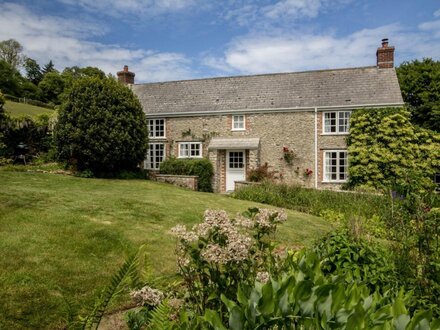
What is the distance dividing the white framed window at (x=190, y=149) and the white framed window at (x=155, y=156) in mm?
1522

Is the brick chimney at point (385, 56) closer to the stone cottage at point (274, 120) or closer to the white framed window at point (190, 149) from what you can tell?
the stone cottage at point (274, 120)

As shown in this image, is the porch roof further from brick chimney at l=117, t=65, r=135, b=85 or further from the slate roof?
brick chimney at l=117, t=65, r=135, b=85

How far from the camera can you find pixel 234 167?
73.8 feet

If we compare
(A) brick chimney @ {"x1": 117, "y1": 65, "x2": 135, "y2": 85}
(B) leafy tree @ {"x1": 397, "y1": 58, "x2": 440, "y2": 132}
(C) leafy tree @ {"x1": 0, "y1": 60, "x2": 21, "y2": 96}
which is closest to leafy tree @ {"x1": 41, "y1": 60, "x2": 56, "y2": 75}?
(C) leafy tree @ {"x1": 0, "y1": 60, "x2": 21, "y2": 96}

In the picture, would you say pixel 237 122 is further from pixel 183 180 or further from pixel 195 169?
pixel 183 180

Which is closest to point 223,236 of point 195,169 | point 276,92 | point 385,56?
point 195,169

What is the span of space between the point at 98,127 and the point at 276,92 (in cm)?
1204

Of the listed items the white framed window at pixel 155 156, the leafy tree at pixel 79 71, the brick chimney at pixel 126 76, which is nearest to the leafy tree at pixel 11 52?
the leafy tree at pixel 79 71

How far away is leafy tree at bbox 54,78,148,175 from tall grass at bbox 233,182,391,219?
6.39 meters

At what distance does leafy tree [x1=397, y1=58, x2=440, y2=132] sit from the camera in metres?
28.0

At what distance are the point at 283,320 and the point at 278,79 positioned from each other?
76.3ft

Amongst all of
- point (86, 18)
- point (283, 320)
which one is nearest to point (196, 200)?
point (86, 18)

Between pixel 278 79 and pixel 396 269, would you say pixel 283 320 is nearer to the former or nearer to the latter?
pixel 396 269

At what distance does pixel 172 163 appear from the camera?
72.9 ft
